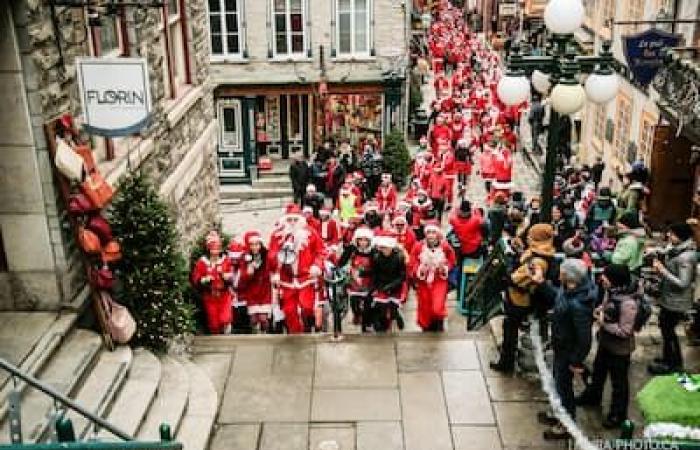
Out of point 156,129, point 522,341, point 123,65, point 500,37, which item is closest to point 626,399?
point 522,341

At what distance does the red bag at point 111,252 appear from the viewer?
7906mm

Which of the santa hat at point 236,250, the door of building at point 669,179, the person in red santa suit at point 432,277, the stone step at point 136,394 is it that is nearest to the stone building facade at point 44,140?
the stone step at point 136,394

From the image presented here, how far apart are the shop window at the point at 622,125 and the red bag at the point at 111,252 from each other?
15.1 m

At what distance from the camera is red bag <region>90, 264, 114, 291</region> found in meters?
7.94

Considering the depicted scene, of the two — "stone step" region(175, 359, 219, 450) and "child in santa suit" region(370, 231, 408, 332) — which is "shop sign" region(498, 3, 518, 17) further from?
"stone step" region(175, 359, 219, 450)

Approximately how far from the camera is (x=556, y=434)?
7410mm

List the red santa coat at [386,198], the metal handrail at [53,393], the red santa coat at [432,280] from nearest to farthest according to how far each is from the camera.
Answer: the metal handrail at [53,393]
the red santa coat at [432,280]
the red santa coat at [386,198]

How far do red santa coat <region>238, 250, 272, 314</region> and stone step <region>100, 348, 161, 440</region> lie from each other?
2.07 meters

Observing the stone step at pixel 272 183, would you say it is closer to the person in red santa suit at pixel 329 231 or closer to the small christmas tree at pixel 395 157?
the small christmas tree at pixel 395 157

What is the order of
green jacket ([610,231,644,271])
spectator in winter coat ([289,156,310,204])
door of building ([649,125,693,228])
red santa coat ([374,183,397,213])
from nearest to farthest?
1. green jacket ([610,231,644,271])
2. red santa coat ([374,183,397,213])
3. door of building ([649,125,693,228])
4. spectator in winter coat ([289,156,310,204])

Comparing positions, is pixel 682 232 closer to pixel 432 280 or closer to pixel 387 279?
pixel 432 280

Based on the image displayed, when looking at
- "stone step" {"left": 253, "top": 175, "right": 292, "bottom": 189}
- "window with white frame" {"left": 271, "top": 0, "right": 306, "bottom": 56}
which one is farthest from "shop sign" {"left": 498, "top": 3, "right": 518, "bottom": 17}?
"stone step" {"left": 253, "top": 175, "right": 292, "bottom": 189}

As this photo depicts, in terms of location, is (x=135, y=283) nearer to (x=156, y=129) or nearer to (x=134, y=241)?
(x=134, y=241)

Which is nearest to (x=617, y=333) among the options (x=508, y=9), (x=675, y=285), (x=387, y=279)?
(x=675, y=285)
